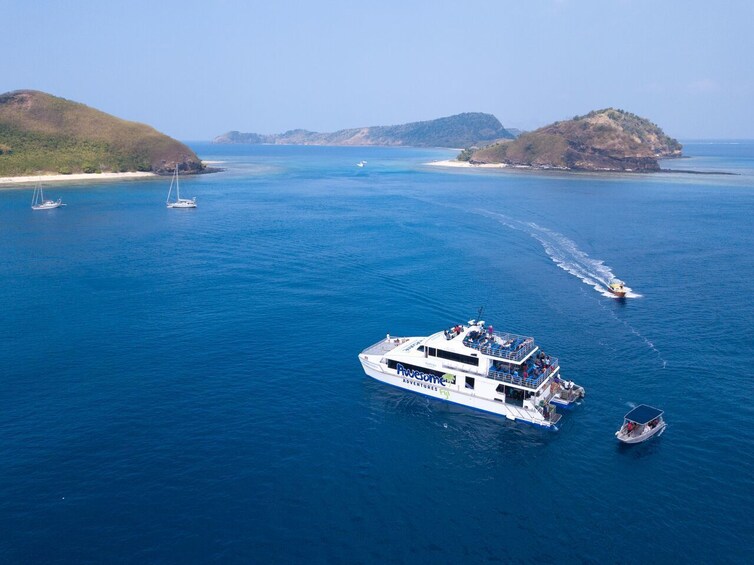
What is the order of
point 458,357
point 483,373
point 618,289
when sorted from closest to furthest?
point 483,373 → point 458,357 → point 618,289

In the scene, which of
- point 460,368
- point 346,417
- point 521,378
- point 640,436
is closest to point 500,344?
point 521,378

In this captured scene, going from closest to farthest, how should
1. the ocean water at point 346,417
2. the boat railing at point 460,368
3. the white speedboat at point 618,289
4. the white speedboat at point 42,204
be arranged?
the ocean water at point 346,417 → the boat railing at point 460,368 → the white speedboat at point 618,289 → the white speedboat at point 42,204

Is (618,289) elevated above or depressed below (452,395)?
above

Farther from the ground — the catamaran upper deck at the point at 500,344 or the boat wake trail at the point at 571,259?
the boat wake trail at the point at 571,259

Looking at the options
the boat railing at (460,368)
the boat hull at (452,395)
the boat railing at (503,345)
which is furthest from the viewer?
the boat railing at (460,368)

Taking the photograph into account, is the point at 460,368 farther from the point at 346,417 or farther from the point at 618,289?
the point at 618,289

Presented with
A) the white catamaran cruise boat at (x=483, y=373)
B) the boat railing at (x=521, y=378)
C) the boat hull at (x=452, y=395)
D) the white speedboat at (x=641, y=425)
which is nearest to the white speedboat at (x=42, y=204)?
the white catamaran cruise boat at (x=483, y=373)

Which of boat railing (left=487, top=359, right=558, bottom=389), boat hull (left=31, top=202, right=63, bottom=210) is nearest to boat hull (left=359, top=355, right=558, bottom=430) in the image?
boat railing (left=487, top=359, right=558, bottom=389)

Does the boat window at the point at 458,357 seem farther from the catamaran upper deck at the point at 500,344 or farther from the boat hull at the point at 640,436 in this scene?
the boat hull at the point at 640,436
